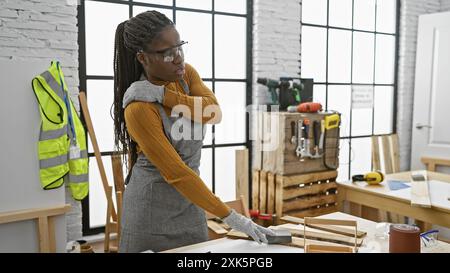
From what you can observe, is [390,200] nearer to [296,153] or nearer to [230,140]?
[296,153]

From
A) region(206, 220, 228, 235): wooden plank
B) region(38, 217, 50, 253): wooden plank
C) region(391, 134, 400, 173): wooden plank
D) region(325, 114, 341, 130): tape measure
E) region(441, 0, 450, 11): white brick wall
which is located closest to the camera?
region(38, 217, 50, 253): wooden plank

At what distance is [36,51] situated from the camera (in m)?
2.54

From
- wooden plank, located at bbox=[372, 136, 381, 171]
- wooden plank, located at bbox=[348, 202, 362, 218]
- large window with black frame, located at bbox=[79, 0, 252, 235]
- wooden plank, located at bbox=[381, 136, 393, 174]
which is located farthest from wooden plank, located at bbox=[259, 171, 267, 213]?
wooden plank, located at bbox=[381, 136, 393, 174]

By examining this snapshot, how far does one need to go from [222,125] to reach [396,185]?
58.8 inches

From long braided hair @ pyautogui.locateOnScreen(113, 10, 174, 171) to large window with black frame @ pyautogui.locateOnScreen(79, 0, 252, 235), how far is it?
1472 mm

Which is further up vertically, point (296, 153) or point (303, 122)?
point (303, 122)

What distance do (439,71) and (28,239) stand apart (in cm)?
420

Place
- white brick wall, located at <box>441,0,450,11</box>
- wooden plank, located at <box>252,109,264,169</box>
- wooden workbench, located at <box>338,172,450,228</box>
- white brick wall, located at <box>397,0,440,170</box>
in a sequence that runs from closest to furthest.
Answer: wooden workbench, located at <box>338,172,450,228</box>
wooden plank, located at <box>252,109,264,169</box>
white brick wall, located at <box>397,0,440,170</box>
white brick wall, located at <box>441,0,450,11</box>

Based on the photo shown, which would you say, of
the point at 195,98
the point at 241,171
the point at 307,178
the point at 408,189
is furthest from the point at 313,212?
the point at 195,98

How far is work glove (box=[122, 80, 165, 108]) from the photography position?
1283 millimetres

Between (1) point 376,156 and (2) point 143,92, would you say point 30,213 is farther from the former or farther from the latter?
(1) point 376,156

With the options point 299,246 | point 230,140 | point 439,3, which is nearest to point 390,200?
point 299,246

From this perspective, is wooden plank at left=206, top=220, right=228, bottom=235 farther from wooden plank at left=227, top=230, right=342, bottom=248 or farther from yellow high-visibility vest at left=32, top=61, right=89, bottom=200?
wooden plank at left=227, top=230, right=342, bottom=248

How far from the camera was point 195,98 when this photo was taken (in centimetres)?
141
